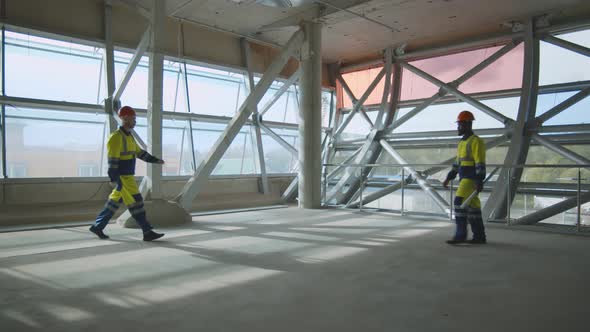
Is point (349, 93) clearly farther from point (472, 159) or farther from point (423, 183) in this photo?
point (472, 159)

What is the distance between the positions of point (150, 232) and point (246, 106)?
12.1 ft


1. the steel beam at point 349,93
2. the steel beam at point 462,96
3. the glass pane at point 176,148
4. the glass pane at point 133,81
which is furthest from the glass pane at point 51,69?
the steel beam at point 462,96

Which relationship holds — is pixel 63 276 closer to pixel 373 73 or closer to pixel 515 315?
pixel 515 315

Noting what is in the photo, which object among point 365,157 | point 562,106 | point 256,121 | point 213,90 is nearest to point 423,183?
point 365,157

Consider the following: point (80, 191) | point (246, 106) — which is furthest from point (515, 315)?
point (80, 191)

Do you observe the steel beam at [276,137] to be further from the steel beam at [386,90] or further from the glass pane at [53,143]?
the glass pane at [53,143]

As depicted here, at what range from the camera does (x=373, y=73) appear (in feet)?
42.4

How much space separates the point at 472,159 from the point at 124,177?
4.37m

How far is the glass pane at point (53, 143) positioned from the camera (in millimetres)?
7992

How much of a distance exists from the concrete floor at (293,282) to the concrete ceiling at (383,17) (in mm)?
5438

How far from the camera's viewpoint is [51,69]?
331 inches

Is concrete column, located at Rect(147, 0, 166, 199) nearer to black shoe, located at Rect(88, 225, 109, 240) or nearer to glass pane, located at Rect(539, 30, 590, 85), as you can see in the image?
black shoe, located at Rect(88, 225, 109, 240)

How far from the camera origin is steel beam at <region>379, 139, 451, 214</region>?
370 inches

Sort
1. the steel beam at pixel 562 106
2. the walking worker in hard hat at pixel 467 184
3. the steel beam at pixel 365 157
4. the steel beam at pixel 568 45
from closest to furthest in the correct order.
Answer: the walking worker in hard hat at pixel 467 184 < the steel beam at pixel 568 45 < the steel beam at pixel 562 106 < the steel beam at pixel 365 157
